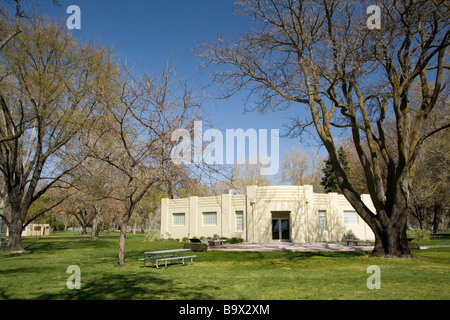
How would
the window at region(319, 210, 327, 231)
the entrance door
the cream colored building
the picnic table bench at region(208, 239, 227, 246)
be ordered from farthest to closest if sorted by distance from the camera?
the window at region(319, 210, 327, 231) < the entrance door < the cream colored building < the picnic table bench at region(208, 239, 227, 246)

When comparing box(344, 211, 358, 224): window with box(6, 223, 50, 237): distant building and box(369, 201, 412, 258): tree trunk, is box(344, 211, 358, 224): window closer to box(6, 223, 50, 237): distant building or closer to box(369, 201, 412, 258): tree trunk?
box(369, 201, 412, 258): tree trunk

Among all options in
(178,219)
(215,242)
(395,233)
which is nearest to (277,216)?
(215,242)

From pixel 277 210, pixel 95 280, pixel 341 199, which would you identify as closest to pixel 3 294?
pixel 95 280

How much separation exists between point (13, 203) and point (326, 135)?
1964 centimetres

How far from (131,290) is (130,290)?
3 cm

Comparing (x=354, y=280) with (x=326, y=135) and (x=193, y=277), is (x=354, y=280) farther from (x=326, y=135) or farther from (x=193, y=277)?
(x=326, y=135)

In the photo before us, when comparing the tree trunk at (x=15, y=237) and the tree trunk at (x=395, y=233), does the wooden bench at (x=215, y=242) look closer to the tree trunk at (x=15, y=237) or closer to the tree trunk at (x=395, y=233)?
the tree trunk at (x=15, y=237)

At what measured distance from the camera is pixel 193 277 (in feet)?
34.0

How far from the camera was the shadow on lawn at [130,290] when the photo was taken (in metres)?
7.33

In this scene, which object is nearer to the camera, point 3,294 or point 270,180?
point 3,294

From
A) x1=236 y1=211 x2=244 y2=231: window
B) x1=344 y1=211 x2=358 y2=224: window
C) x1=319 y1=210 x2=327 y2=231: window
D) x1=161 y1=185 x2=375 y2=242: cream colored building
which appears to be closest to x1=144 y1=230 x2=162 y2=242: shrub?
x1=161 y1=185 x2=375 y2=242: cream colored building

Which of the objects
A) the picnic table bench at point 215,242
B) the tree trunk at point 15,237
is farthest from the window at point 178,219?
the tree trunk at point 15,237

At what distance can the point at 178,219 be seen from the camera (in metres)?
37.8

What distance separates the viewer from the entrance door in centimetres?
3203
